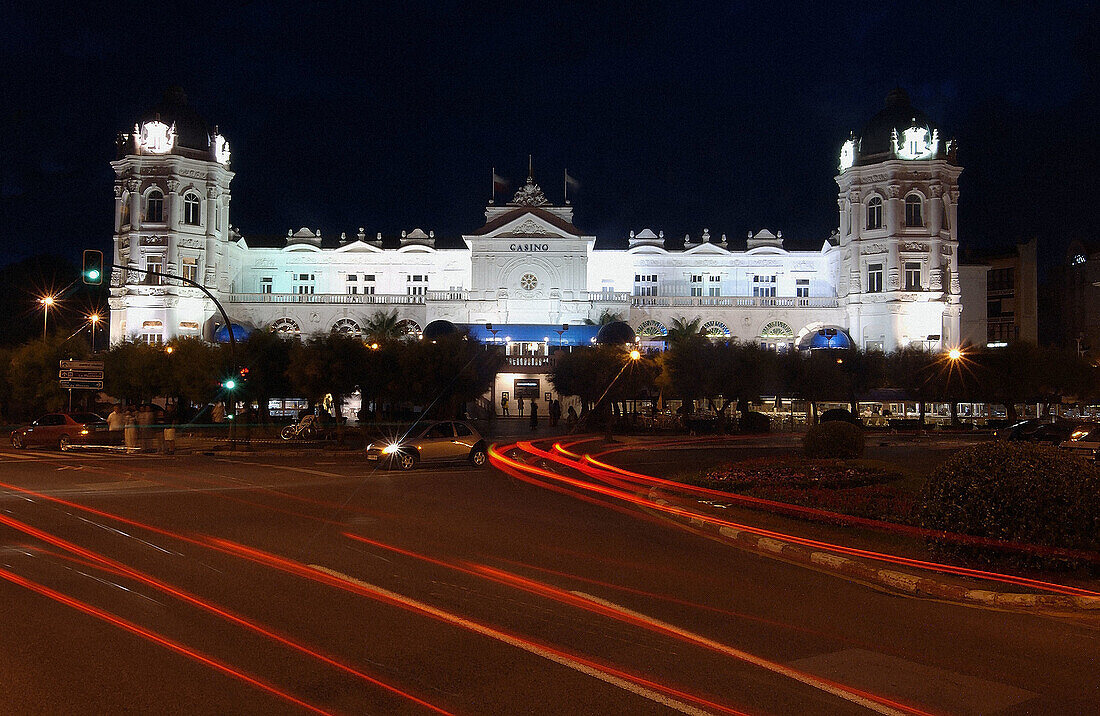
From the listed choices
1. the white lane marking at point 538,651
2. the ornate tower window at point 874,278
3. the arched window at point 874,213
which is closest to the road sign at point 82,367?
the white lane marking at point 538,651

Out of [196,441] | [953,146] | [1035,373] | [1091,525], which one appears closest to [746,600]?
[1091,525]

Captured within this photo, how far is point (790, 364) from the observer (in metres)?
52.7

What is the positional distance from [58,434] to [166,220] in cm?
4171

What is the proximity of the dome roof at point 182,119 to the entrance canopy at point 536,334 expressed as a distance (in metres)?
29.3

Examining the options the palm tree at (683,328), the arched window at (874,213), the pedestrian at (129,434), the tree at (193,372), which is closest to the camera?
the pedestrian at (129,434)

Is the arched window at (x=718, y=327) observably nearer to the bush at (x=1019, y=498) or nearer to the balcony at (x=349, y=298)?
the balcony at (x=349, y=298)

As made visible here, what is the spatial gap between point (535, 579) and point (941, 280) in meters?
72.2

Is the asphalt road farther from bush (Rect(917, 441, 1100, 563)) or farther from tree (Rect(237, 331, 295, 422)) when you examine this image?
tree (Rect(237, 331, 295, 422))

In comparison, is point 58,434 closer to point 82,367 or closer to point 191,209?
point 82,367

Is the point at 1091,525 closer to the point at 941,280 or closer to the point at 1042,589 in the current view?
the point at 1042,589

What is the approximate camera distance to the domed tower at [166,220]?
68312 millimetres

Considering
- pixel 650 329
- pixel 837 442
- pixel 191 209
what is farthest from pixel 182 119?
pixel 837 442

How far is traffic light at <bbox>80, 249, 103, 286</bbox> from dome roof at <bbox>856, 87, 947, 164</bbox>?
67916 millimetres

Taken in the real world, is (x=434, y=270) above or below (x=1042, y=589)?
above
